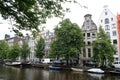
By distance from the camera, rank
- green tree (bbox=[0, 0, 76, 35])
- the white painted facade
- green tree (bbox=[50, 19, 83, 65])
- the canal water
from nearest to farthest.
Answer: green tree (bbox=[0, 0, 76, 35]) < the canal water < green tree (bbox=[50, 19, 83, 65]) < the white painted facade

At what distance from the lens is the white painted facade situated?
53156 millimetres

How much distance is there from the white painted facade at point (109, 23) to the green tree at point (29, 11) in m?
48.2

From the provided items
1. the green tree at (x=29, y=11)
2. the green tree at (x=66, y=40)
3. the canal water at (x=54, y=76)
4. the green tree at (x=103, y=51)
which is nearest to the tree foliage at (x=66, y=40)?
the green tree at (x=66, y=40)

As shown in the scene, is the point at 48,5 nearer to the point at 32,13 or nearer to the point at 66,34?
the point at 32,13

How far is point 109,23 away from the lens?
2158 inches

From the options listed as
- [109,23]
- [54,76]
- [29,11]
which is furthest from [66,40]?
[29,11]

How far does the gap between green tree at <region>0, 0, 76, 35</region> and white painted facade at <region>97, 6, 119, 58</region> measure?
48223 mm

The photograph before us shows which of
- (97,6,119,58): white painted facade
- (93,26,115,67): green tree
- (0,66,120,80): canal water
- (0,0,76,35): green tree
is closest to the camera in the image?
(0,0,76,35): green tree

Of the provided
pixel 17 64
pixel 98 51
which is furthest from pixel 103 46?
pixel 17 64

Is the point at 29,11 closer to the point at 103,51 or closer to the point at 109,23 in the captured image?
the point at 103,51

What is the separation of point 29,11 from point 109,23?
5098 centimetres

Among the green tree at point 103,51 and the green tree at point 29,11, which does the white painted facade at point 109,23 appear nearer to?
the green tree at point 103,51

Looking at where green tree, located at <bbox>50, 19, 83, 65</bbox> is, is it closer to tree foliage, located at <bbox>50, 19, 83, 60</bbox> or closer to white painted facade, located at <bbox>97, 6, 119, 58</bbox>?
tree foliage, located at <bbox>50, 19, 83, 60</bbox>

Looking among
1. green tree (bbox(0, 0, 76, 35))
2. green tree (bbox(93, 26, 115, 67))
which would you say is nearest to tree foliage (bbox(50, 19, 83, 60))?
green tree (bbox(93, 26, 115, 67))
